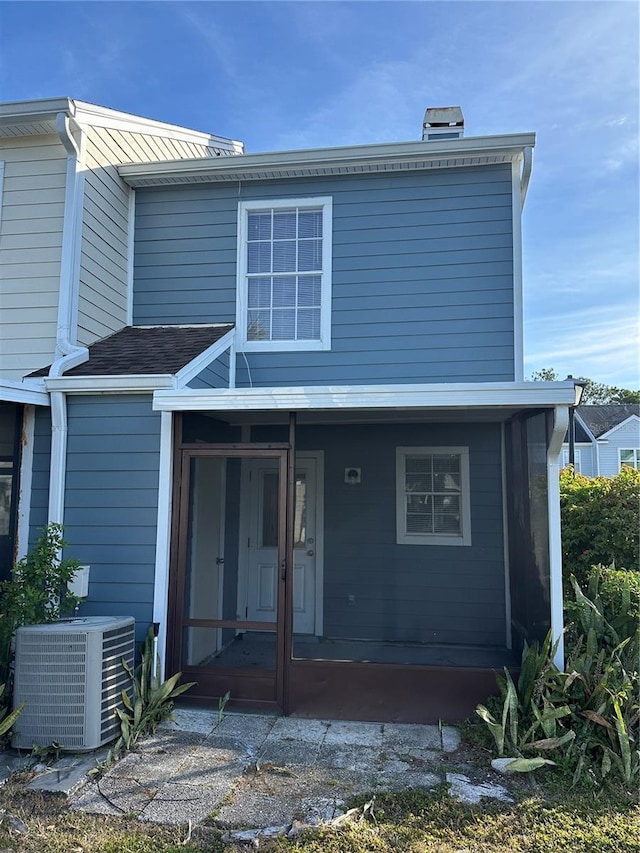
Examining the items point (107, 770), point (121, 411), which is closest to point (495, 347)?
point (121, 411)

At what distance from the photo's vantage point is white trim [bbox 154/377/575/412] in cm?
403

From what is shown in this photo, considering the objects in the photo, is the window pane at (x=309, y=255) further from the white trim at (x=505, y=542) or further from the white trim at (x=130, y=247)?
the white trim at (x=505, y=542)

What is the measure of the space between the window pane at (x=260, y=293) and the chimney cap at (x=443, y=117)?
2.74 metres

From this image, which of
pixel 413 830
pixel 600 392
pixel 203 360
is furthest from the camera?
pixel 600 392

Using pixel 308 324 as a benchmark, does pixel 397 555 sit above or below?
below

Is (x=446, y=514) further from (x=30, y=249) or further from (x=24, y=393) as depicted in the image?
(x=30, y=249)

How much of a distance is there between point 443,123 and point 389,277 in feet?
7.02

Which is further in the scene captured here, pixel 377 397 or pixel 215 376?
pixel 215 376

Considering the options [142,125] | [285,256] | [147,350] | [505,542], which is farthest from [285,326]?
[505,542]

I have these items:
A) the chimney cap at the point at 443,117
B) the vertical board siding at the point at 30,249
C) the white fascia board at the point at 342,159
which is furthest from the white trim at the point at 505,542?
the vertical board siding at the point at 30,249

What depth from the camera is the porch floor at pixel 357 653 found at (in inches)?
213

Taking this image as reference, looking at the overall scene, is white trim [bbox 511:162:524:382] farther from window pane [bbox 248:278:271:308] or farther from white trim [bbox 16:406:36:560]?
white trim [bbox 16:406:36:560]

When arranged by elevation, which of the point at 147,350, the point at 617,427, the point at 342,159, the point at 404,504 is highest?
the point at 342,159

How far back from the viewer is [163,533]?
4559 millimetres
